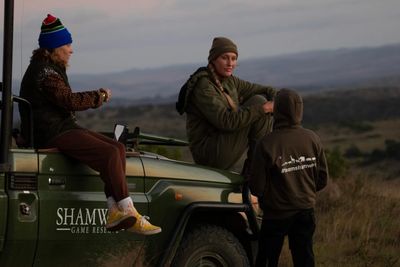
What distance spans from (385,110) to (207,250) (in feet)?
238

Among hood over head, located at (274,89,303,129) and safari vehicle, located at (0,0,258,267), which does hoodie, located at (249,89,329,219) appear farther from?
safari vehicle, located at (0,0,258,267)

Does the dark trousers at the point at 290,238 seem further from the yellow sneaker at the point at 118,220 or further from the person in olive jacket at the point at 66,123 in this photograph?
the yellow sneaker at the point at 118,220

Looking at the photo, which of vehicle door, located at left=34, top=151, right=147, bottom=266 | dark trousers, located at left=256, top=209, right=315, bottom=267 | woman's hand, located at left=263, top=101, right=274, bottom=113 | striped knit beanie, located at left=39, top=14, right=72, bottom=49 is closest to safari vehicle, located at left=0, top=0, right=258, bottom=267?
vehicle door, located at left=34, top=151, right=147, bottom=266

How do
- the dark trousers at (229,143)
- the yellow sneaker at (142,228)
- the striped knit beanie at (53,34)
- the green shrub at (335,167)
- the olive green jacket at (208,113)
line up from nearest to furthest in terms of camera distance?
the yellow sneaker at (142,228), the striped knit beanie at (53,34), the olive green jacket at (208,113), the dark trousers at (229,143), the green shrub at (335,167)

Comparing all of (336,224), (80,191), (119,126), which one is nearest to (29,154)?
(80,191)

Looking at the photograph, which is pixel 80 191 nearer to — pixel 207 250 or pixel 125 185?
pixel 125 185

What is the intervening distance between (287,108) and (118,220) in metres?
1.55

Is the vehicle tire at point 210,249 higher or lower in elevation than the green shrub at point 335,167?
higher

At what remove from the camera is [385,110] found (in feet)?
253

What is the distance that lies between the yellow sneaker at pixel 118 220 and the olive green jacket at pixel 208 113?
161 centimetres

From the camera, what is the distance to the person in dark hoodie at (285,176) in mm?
6430

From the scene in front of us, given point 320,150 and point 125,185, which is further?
point 320,150

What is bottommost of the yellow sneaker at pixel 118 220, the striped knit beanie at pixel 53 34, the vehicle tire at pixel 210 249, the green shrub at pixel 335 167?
the green shrub at pixel 335 167

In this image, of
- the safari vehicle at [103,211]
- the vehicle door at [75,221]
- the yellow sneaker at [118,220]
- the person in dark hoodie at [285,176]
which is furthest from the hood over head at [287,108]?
the yellow sneaker at [118,220]
